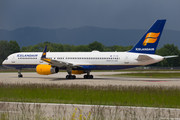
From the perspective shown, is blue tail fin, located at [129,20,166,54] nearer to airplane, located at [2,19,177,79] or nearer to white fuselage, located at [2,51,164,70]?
airplane, located at [2,19,177,79]

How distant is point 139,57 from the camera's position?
35.6 meters

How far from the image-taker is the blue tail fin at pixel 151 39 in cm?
3562

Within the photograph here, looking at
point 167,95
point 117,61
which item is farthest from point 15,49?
point 167,95

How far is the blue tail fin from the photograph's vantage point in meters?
35.6

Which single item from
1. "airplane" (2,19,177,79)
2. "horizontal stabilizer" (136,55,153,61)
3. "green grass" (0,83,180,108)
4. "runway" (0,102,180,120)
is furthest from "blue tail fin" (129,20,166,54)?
"runway" (0,102,180,120)

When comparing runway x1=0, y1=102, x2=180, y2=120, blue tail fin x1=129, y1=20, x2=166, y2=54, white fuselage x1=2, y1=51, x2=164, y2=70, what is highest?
blue tail fin x1=129, y1=20, x2=166, y2=54

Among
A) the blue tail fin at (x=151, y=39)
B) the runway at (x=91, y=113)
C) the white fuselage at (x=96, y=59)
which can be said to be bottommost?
the runway at (x=91, y=113)

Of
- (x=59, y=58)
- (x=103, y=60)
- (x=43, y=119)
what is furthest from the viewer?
(x=59, y=58)

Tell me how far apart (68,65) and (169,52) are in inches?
4962

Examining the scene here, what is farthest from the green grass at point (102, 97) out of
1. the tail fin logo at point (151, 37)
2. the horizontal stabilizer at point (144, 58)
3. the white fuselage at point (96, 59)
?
the tail fin logo at point (151, 37)

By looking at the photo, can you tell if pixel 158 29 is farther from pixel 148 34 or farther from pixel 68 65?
pixel 68 65

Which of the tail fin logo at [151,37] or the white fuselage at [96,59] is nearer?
the tail fin logo at [151,37]

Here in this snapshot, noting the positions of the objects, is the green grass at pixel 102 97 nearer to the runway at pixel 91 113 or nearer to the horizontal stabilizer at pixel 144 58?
the runway at pixel 91 113

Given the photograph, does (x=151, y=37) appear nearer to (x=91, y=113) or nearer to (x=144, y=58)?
(x=144, y=58)
